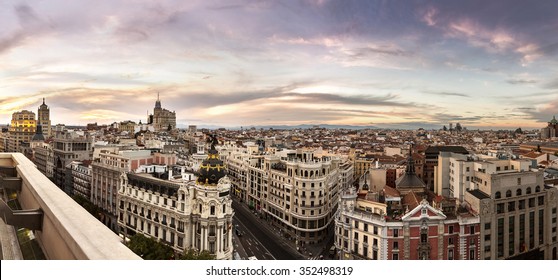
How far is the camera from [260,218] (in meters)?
14.7

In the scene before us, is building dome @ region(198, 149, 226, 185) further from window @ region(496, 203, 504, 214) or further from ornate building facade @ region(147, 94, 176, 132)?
window @ region(496, 203, 504, 214)

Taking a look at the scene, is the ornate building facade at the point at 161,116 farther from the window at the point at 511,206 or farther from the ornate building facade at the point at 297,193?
the window at the point at 511,206

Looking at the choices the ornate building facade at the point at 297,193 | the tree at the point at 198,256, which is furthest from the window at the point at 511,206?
the tree at the point at 198,256

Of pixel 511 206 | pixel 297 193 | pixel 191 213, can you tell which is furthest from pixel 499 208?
pixel 297 193

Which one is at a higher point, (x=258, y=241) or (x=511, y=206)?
(x=511, y=206)

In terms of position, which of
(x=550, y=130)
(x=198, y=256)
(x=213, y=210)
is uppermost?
(x=550, y=130)

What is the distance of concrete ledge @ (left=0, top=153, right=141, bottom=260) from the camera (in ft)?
6.65

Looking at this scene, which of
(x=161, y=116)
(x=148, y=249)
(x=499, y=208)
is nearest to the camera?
(x=148, y=249)

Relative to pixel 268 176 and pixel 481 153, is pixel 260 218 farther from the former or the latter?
pixel 481 153

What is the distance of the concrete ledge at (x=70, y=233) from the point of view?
6.65 ft

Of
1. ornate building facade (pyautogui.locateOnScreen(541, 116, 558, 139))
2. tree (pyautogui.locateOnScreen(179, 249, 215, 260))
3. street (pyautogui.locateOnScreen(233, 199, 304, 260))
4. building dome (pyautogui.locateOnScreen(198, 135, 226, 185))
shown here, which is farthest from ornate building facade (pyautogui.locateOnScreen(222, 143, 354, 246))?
ornate building facade (pyautogui.locateOnScreen(541, 116, 558, 139))

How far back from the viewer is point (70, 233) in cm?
207

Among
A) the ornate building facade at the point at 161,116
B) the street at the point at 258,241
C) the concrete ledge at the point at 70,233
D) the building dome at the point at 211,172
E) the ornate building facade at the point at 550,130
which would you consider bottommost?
the street at the point at 258,241

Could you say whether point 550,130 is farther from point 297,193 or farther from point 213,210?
point 297,193
